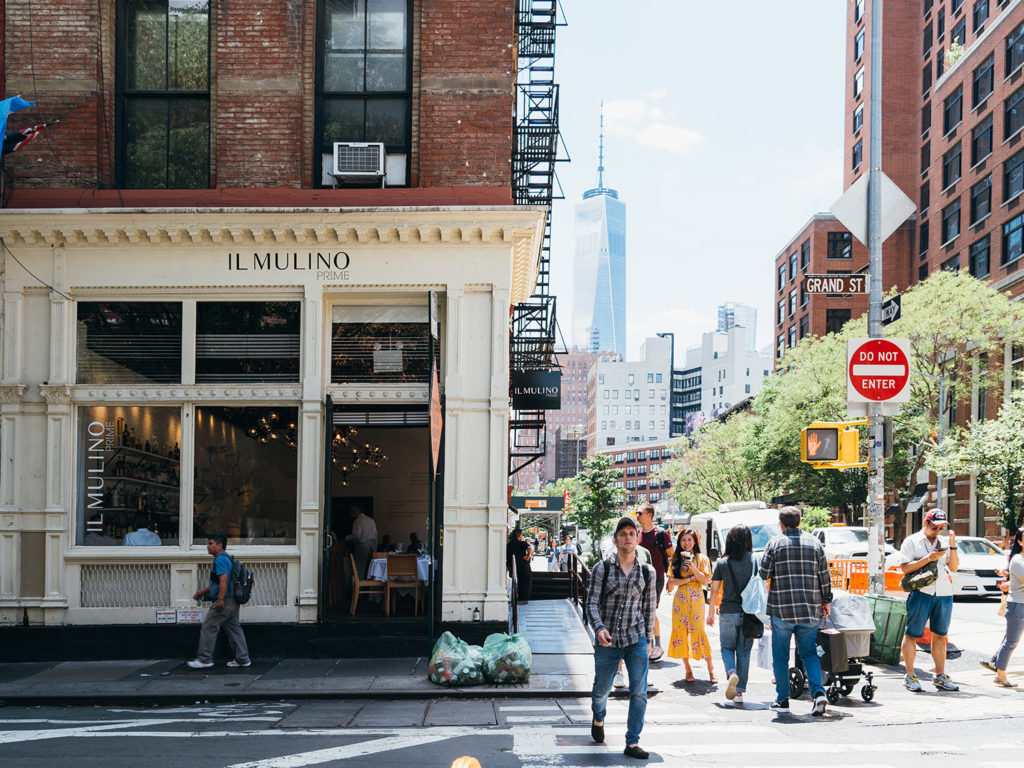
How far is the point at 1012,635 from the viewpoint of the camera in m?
10.8

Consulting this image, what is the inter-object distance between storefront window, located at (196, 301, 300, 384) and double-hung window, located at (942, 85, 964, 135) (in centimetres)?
5035

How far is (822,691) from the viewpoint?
912 centimetres

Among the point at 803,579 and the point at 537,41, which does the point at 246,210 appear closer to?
the point at 803,579

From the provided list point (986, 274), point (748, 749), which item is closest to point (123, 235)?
point (748, 749)

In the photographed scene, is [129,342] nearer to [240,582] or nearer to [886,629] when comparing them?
[240,582]

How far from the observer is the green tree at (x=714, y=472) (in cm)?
6332

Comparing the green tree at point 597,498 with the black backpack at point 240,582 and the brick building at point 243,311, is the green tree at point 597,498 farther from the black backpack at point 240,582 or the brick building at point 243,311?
the black backpack at point 240,582

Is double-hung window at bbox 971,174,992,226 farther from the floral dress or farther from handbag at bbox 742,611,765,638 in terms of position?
handbag at bbox 742,611,765,638

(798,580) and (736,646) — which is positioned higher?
(798,580)

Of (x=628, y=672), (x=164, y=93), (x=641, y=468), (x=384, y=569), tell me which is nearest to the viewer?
(x=628, y=672)

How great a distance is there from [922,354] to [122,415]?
111 ft

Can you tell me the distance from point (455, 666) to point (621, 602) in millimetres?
3452

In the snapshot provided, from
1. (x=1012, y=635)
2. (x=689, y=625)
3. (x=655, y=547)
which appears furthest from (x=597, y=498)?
(x=1012, y=635)

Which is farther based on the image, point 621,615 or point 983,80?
point 983,80
